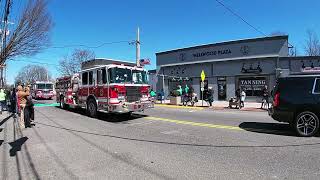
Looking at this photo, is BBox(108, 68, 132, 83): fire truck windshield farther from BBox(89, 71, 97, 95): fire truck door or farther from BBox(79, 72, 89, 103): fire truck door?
BBox(79, 72, 89, 103): fire truck door

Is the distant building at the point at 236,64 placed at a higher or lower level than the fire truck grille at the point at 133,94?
higher

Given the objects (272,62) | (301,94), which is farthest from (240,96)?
(301,94)

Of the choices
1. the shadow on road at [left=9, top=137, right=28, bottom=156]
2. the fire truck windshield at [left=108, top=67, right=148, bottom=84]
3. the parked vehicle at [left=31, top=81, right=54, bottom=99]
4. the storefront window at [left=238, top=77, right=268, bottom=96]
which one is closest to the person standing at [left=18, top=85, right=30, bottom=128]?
the shadow on road at [left=9, top=137, right=28, bottom=156]

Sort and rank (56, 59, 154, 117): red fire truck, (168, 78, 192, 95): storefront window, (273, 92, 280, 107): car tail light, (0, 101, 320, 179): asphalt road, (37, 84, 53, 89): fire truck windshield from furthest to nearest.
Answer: (37, 84, 53, 89): fire truck windshield → (168, 78, 192, 95): storefront window → (56, 59, 154, 117): red fire truck → (273, 92, 280, 107): car tail light → (0, 101, 320, 179): asphalt road

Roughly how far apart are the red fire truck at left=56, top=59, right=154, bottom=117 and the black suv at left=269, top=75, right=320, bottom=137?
21.4 feet

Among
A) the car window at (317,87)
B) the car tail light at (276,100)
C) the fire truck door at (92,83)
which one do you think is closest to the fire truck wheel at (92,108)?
the fire truck door at (92,83)

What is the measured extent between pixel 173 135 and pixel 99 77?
606 centimetres

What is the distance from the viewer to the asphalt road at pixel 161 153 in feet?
21.1

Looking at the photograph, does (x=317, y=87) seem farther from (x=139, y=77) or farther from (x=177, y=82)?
(x=177, y=82)

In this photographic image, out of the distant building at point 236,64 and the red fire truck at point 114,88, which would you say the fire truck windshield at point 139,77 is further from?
the distant building at point 236,64

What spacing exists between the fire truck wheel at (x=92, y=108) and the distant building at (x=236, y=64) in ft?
52.7

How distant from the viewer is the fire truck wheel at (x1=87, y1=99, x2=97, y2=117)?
53.5ft

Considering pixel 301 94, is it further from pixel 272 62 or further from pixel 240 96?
pixel 272 62

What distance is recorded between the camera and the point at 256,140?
9.48 m
